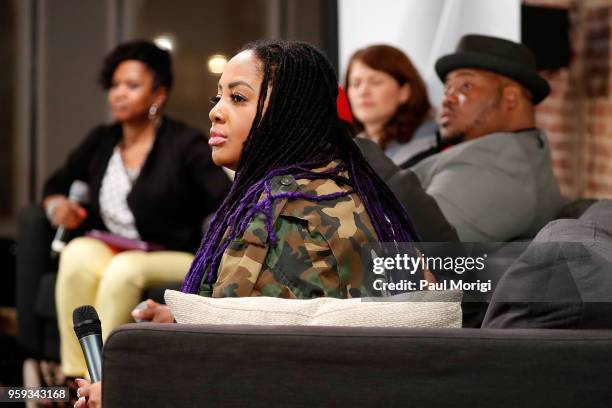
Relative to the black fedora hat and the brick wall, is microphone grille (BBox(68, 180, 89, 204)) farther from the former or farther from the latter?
the brick wall

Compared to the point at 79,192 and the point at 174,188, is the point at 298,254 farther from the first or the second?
the point at 79,192

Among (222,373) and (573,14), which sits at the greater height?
(573,14)

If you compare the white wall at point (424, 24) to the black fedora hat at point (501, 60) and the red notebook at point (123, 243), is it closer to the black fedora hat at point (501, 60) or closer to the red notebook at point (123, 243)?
the black fedora hat at point (501, 60)

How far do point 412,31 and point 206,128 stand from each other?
3420 mm

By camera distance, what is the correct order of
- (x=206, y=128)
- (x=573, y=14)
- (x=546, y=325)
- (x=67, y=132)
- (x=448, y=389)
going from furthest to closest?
(x=206, y=128) → (x=67, y=132) → (x=573, y=14) → (x=546, y=325) → (x=448, y=389)

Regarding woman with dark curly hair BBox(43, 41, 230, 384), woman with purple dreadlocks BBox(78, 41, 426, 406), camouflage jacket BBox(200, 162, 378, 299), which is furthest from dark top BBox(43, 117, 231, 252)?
camouflage jacket BBox(200, 162, 378, 299)

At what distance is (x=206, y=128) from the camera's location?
24.3 feet

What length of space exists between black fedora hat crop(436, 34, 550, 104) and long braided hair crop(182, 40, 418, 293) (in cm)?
153

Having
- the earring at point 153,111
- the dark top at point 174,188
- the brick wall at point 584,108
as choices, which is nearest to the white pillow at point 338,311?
the dark top at point 174,188

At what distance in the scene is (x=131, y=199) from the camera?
4.08m

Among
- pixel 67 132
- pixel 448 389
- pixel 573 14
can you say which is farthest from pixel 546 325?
pixel 67 132

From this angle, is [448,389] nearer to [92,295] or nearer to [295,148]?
[295,148]

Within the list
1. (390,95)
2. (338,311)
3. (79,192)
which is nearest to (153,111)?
(79,192)

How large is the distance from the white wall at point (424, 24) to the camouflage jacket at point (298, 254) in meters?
2.35
